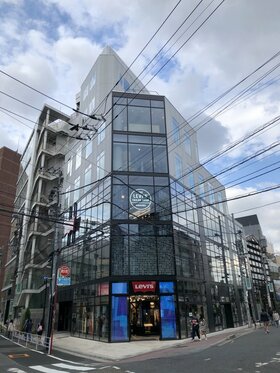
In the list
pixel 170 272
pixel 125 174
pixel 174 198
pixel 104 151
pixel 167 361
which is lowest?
pixel 167 361

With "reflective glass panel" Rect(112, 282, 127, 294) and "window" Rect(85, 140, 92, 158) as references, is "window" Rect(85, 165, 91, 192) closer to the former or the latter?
"window" Rect(85, 140, 92, 158)

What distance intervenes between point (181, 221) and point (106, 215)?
686 centimetres

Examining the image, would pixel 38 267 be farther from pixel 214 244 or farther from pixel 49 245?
pixel 214 244

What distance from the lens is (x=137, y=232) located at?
1000 inches

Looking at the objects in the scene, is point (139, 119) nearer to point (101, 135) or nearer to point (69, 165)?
point (101, 135)

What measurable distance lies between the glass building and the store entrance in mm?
73

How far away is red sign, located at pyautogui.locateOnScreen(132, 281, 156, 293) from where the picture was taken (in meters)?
23.3

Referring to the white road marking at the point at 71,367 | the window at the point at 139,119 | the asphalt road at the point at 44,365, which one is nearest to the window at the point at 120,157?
the window at the point at 139,119

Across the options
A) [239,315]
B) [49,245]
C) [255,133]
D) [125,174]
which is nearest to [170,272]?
[125,174]

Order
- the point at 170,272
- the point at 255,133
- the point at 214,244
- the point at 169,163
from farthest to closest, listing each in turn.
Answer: the point at 214,244 → the point at 169,163 → the point at 170,272 → the point at 255,133

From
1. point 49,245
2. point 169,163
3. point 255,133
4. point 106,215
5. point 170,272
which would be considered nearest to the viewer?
point 255,133

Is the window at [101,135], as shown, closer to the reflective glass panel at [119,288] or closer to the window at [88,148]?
the window at [88,148]

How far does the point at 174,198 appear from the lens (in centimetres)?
2767

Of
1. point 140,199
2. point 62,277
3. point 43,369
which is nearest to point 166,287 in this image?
point 140,199
